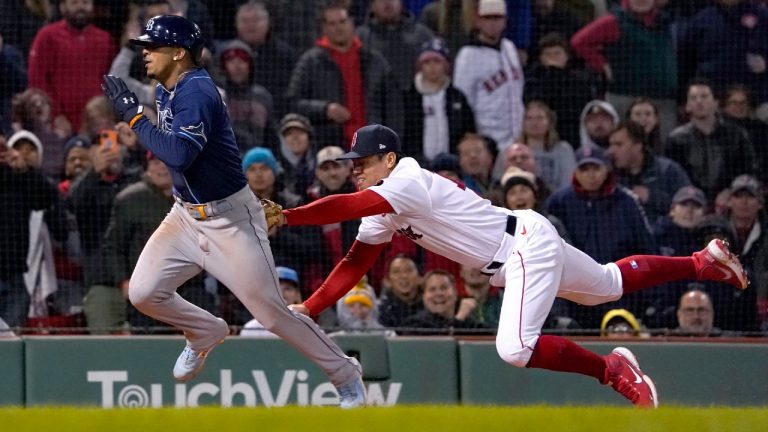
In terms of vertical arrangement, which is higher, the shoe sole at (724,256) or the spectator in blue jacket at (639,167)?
the spectator in blue jacket at (639,167)

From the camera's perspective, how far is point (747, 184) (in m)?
11.9

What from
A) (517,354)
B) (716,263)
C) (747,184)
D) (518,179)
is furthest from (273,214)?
(747,184)

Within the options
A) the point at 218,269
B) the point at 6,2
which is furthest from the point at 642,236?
the point at 6,2

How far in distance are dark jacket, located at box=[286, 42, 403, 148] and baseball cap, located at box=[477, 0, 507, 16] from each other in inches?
37.5

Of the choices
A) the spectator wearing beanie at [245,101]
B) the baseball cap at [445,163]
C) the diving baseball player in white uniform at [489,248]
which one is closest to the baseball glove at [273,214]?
the diving baseball player in white uniform at [489,248]

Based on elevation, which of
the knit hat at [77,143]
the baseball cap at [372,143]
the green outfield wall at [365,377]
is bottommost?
the green outfield wall at [365,377]

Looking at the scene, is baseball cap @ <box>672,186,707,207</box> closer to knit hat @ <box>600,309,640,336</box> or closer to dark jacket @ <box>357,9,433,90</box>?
knit hat @ <box>600,309,640,336</box>

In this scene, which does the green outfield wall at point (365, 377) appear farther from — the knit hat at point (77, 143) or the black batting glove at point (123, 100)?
the black batting glove at point (123, 100)

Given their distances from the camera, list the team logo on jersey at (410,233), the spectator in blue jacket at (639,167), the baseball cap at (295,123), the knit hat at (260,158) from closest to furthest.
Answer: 1. the team logo on jersey at (410,233)
2. the knit hat at (260,158)
3. the baseball cap at (295,123)
4. the spectator in blue jacket at (639,167)

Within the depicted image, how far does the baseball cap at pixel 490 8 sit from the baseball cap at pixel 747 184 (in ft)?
7.72

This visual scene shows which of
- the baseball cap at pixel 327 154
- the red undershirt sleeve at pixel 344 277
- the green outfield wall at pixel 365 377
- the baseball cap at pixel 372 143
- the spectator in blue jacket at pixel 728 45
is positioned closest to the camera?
the baseball cap at pixel 372 143

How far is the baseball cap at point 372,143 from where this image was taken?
7.80m

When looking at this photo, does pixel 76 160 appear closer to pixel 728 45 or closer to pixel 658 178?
pixel 658 178

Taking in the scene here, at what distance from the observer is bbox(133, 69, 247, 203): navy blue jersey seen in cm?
726
